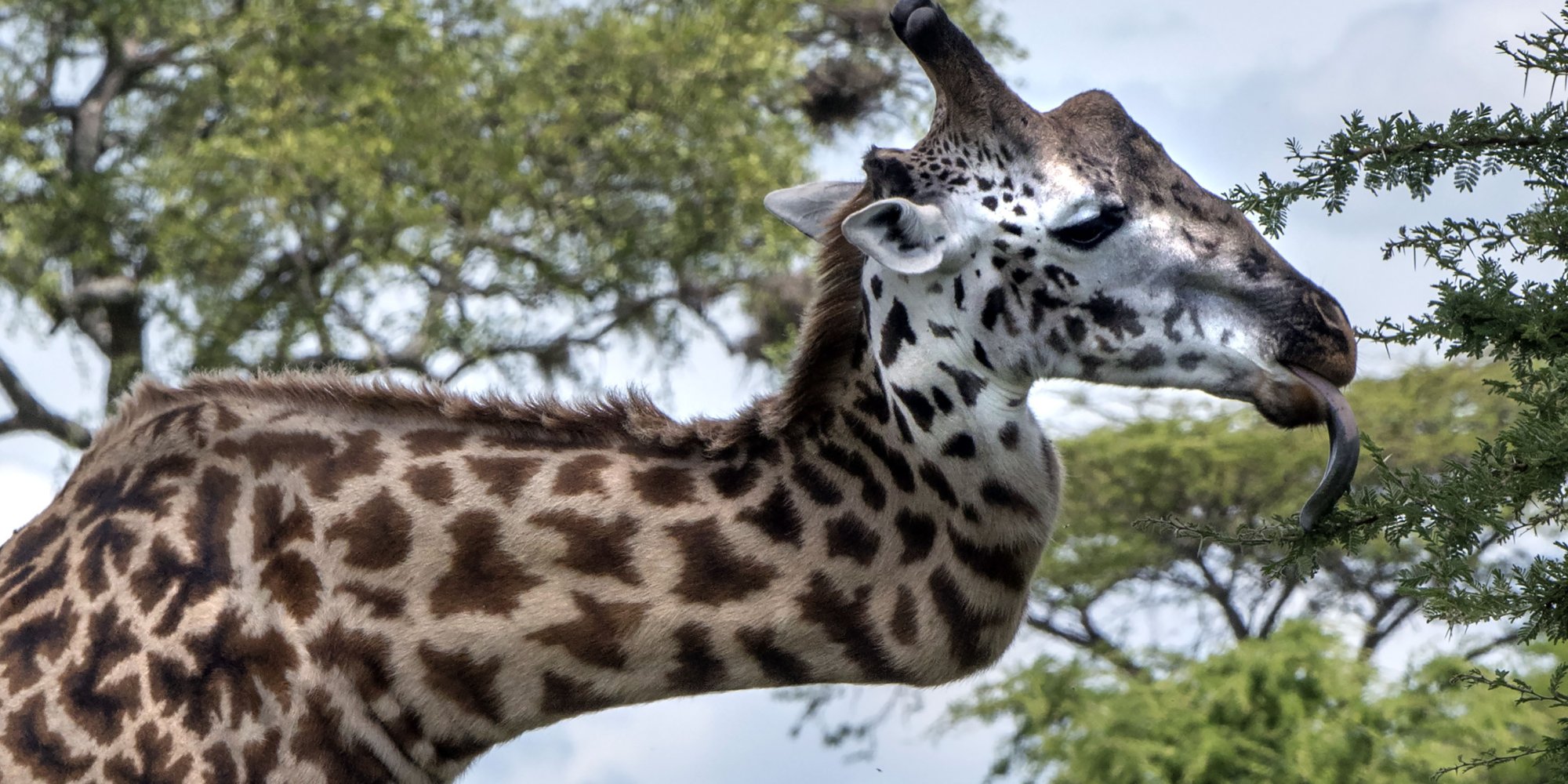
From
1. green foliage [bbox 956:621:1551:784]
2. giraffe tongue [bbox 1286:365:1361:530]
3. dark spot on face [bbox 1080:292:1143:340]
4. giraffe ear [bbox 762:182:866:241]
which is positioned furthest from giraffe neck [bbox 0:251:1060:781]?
green foliage [bbox 956:621:1551:784]

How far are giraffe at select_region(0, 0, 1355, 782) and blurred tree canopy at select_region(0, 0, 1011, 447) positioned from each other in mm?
15855

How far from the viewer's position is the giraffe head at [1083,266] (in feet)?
12.3

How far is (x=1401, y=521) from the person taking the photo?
4809 millimetres

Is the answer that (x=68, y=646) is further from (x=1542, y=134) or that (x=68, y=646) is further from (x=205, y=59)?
(x=205, y=59)

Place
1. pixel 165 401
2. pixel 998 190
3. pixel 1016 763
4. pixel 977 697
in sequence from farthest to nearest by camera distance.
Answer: pixel 977 697 < pixel 1016 763 < pixel 165 401 < pixel 998 190

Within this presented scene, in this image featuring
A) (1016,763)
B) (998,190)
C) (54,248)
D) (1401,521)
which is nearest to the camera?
(998,190)

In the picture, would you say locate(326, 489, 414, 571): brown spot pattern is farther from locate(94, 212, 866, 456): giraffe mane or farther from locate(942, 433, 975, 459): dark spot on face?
locate(942, 433, 975, 459): dark spot on face

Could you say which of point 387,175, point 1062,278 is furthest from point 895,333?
point 387,175

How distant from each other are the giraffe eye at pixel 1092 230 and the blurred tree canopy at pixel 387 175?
16.5m

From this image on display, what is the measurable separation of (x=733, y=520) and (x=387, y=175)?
58.2ft

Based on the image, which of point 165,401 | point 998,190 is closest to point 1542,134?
point 998,190

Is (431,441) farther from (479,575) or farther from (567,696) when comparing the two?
(567,696)

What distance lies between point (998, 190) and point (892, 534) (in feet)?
2.74

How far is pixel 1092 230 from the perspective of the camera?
12.6 feet
